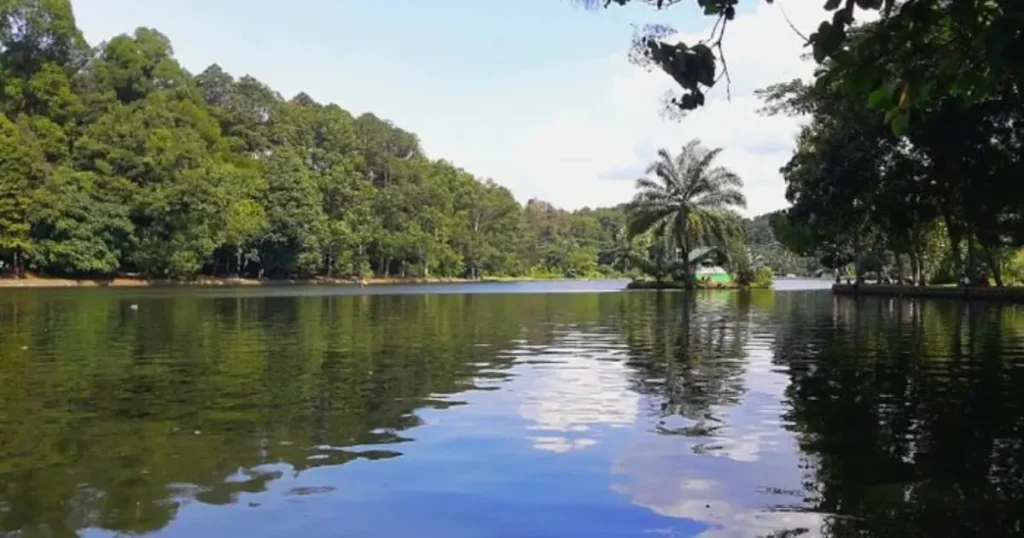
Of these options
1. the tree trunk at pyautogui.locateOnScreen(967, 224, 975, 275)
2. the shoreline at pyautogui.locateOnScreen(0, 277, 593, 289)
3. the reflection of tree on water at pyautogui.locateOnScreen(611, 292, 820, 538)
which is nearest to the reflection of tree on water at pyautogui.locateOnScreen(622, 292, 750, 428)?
the reflection of tree on water at pyautogui.locateOnScreen(611, 292, 820, 538)

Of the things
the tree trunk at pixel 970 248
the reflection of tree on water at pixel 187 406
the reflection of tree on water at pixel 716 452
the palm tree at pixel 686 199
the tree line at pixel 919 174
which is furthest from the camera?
the palm tree at pixel 686 199

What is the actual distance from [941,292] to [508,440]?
138 ft

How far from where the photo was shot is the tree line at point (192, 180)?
7312 cm

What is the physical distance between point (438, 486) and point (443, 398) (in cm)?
462

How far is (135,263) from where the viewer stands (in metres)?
77.8

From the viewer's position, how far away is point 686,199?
2569 inches

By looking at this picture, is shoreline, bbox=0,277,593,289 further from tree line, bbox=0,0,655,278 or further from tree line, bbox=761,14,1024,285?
tree line, bbox=761,14,1024,285

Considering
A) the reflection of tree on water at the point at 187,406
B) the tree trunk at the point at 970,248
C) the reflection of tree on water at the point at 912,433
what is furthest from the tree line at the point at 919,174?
the reflection of tree on water at the point at 187,406

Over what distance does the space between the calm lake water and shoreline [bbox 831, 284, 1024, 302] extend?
22456 millimetres

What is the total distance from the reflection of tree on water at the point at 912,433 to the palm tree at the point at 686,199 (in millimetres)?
45166

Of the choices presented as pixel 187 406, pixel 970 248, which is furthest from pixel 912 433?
pixel 970 248

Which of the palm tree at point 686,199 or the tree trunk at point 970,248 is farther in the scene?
the palm tree at point 686,199

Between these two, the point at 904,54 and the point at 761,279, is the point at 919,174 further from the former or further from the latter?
the point at 904,54

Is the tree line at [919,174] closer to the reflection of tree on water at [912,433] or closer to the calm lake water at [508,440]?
the reflection of tree on water at [912,433]
